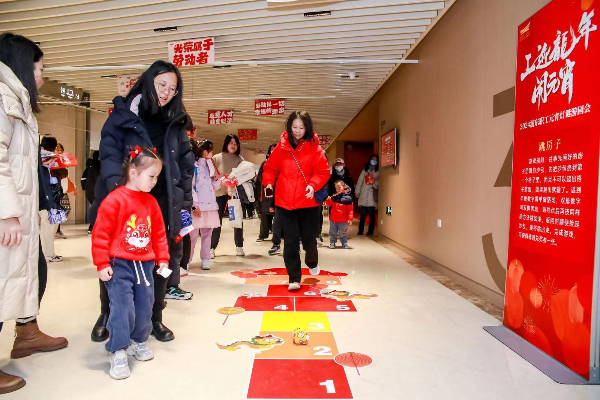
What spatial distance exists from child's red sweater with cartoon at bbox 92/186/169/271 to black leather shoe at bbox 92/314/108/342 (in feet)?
2.08

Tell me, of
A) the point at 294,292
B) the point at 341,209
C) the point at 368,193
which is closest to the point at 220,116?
the point at 368,193

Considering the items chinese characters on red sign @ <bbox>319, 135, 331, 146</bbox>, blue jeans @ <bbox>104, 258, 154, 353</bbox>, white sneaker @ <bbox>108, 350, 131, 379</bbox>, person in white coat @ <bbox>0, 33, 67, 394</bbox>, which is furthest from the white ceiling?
chinese characters on red sign @ <bbox>319, 135, 331, 146</bbox>

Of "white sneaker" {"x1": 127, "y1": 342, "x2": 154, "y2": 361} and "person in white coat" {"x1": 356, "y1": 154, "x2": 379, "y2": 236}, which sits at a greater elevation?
"person in white coat" {"x1": 356, "y1": 154, "x2": 379, "y2": 236}

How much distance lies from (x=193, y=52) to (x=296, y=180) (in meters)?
3.30

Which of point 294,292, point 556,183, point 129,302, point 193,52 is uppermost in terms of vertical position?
point 193,52

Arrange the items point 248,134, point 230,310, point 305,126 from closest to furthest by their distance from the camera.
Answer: point 230,310 < point 305,126 < point 248,134

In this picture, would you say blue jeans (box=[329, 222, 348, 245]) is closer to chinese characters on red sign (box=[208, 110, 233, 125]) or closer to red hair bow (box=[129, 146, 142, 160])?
red hair bow (box=[129, 146, 142, 160])

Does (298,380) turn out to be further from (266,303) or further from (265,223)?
(265,223)

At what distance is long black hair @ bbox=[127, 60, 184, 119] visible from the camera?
86.6 inches

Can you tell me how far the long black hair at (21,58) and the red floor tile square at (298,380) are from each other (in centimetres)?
167

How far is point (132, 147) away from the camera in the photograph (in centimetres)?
219

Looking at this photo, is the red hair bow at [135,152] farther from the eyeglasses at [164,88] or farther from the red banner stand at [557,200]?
the red banner stand at [557,200]

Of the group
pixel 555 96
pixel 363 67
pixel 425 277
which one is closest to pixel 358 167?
pixel 363 67

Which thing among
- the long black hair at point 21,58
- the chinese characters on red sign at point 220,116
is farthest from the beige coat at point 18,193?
the chinese characters on red sign at point 220,116
